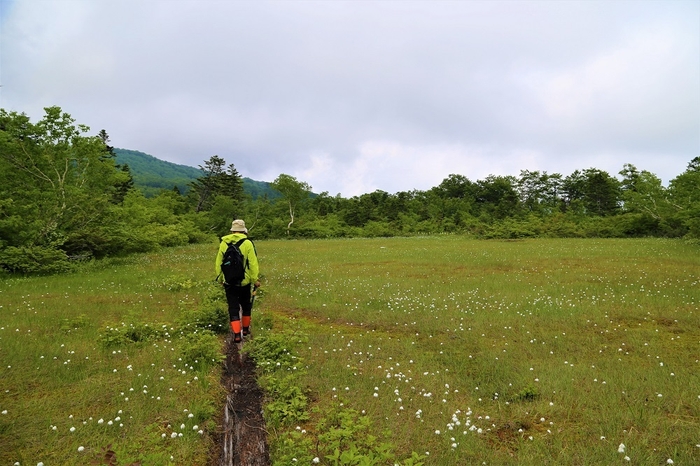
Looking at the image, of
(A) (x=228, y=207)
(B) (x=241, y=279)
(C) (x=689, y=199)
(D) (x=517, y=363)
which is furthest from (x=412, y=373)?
(A) (x=228, y=207)

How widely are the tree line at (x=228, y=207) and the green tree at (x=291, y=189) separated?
0.24m

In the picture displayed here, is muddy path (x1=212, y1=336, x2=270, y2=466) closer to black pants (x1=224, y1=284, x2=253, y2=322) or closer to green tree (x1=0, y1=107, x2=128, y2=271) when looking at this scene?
black pants (x1=224, y1=284, x2=253, y2=322)

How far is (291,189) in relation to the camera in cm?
8844

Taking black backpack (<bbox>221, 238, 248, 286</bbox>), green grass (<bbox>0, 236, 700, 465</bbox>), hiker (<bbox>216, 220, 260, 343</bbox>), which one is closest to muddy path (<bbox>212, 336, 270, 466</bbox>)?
green grass (<bbox>0, 236, 700, 465</bbox>)

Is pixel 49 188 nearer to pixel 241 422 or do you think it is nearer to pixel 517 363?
pixel 241 422

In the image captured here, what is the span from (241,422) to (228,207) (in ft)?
243

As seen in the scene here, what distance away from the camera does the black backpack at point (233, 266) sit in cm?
877

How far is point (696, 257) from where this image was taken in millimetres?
22484

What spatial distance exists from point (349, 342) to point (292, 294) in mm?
6716

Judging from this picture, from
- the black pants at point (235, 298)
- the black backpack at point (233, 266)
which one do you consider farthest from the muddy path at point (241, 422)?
the black backpack at point (233, 266)

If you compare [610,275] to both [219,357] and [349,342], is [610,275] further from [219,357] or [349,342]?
[219,357]

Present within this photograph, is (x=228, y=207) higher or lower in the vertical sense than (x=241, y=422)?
higher

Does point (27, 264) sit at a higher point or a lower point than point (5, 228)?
lower

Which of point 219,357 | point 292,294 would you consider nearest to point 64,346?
point 219,357
